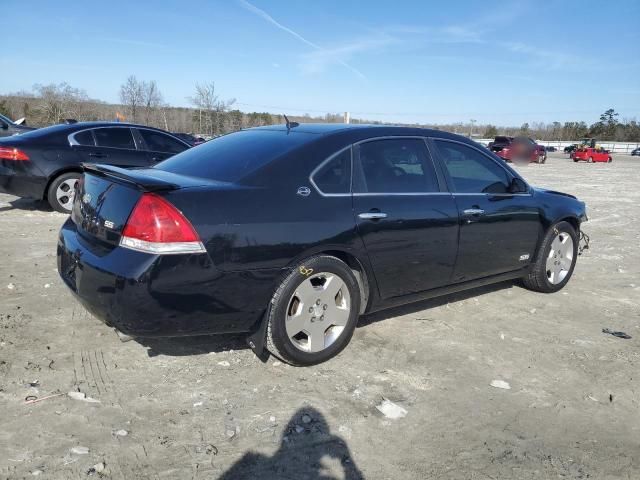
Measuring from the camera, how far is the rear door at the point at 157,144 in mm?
8344

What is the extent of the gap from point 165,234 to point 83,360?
48.4 inches

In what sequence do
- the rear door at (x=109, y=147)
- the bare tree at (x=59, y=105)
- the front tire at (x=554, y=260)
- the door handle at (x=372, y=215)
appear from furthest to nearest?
the bare tree at (x=59, y=105), the rear door at (x=109, y=147), the front tire at (x=554, y=260), the door handle at (x=372, y=215)

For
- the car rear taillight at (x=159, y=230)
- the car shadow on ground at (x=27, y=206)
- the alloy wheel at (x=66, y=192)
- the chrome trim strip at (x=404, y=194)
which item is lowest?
the car shadow on ground at (x=27, y=206)

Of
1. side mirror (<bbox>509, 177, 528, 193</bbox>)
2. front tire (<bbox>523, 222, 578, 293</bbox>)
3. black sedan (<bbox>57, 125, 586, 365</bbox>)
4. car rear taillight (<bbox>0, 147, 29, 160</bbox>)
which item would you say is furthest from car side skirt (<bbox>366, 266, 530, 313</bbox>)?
car rear taillight (<bbox>0, 147, 29, 160</bbox>)

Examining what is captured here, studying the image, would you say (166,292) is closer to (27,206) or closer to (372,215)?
(372,215)

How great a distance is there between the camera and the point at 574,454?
8.51 feet

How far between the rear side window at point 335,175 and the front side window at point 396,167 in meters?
0.11

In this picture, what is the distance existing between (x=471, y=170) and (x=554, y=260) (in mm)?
1566

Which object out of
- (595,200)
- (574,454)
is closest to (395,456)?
(574,454)

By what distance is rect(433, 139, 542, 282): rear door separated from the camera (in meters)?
4.15

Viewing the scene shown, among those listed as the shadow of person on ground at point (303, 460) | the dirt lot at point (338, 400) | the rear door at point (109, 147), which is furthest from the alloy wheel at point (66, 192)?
the shadow of person on ground at point (303, 460)

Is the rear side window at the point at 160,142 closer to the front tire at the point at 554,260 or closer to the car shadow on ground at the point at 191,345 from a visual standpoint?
the car shadow on ground at the point at 191,345

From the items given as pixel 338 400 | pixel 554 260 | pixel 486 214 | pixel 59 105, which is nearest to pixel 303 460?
pixel 338 400

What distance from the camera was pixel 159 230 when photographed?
2730 mm
